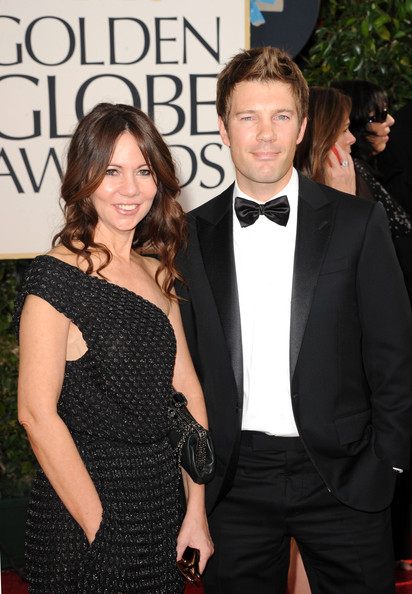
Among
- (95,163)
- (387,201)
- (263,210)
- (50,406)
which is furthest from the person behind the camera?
(387,201)

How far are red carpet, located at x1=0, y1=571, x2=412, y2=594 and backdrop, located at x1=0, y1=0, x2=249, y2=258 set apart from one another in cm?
167

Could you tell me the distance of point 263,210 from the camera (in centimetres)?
232

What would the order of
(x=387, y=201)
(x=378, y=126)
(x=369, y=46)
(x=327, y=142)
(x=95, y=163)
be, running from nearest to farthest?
1. (x=95, y=163)
2. (x=327, y=142)
3. (x=387, y=201)
4. (x=378, y=126)
5. (x=369, y=46)

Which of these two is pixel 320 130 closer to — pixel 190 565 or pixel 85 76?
pixel 85 76

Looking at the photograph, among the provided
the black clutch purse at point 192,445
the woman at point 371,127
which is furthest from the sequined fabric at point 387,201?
the black clutch purse at point 192,445

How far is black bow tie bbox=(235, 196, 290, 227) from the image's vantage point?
2.30m

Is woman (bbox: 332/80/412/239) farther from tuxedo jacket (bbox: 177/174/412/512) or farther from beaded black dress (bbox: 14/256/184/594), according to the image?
beaded black dress (bbox: 14/256/184/594)

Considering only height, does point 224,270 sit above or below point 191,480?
above

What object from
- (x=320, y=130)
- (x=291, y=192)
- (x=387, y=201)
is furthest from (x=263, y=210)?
(x=387, y=201)

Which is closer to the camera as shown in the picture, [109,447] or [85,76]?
[109,447]

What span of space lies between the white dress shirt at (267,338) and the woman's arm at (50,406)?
21.4 inches

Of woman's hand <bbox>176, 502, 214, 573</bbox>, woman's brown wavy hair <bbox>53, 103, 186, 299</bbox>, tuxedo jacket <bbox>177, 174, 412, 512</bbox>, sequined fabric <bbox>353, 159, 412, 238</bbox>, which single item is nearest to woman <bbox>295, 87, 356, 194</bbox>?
sequined fabric <bbox>353, 159, 412, 238</bbox>

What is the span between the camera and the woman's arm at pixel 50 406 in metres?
1.88

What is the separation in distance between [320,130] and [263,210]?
3.57 ft
